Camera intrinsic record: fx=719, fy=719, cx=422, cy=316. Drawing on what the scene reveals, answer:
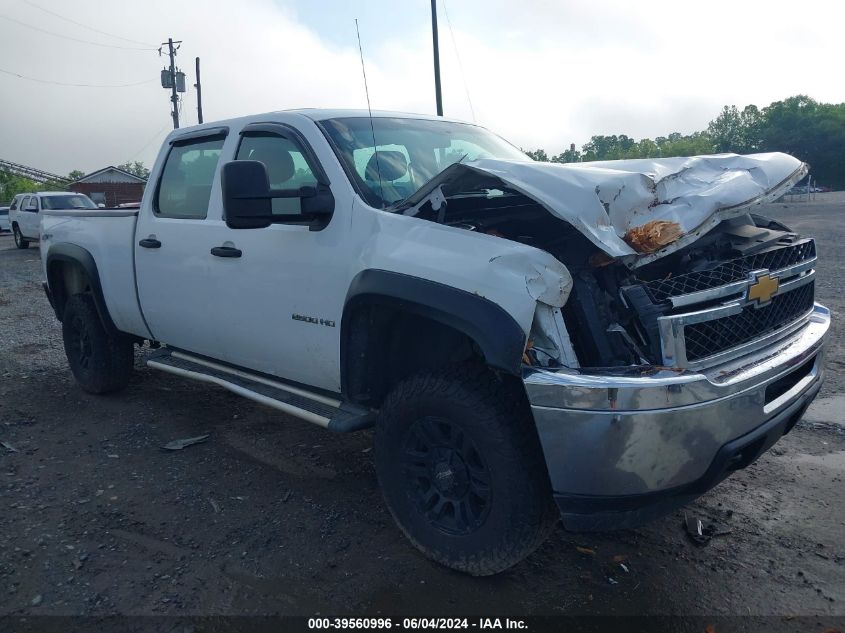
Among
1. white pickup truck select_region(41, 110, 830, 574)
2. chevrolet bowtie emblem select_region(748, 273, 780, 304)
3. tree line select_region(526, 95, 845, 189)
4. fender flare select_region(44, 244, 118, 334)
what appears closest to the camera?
white pickup truck select_region(41, 110, 830, 574)

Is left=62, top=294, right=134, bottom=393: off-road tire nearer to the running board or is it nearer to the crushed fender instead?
the running board

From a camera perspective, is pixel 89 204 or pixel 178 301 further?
pixel 89 204

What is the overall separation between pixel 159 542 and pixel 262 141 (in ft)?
7.24

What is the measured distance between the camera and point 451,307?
9.07 ft

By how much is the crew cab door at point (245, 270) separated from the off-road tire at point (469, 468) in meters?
0.56

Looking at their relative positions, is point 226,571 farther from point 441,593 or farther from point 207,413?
point 207,413

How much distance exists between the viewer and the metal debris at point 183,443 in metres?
4.63

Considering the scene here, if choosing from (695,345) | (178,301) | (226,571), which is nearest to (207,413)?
(178,301)

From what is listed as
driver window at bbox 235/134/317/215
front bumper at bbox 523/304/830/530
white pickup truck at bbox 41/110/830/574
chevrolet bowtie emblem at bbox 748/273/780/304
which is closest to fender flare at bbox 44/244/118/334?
white pickup truck at bbox 41/110/830/574

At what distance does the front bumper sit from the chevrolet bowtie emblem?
297mm

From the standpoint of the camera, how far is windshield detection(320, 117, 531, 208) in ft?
11.6

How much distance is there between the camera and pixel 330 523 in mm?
3590

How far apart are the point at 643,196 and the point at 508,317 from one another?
2.50ft

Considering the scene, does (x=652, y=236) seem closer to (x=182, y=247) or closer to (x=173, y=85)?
(x=182, y=247)
